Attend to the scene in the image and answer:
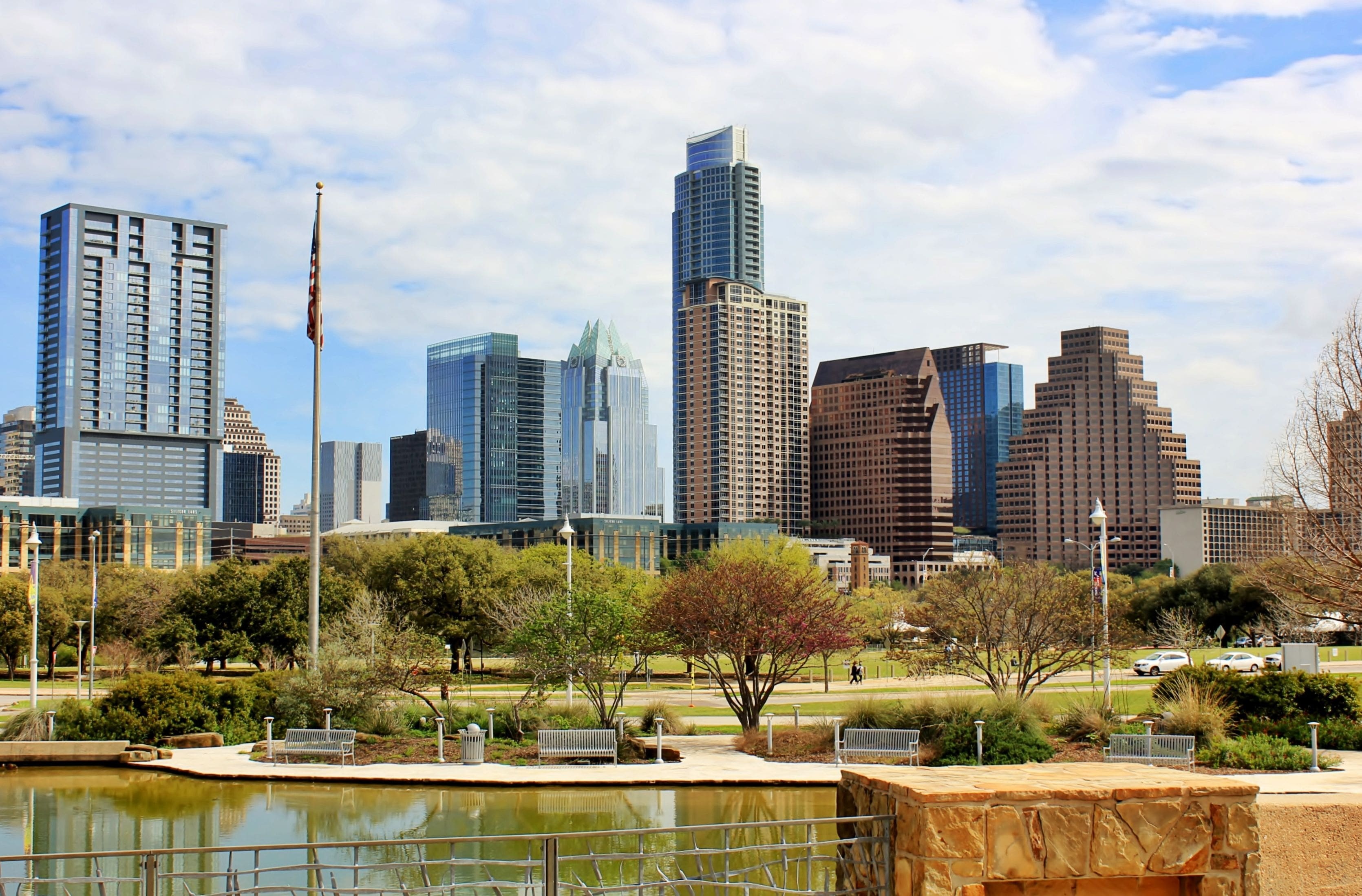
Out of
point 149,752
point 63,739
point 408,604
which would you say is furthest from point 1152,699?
point 408,604

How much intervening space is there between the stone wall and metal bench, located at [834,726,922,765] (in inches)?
753

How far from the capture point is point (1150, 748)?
24062 millimetres

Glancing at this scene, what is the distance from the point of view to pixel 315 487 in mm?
37562

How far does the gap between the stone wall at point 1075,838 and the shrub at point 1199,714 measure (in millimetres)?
21258

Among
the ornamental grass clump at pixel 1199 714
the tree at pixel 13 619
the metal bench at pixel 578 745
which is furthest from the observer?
the tree at pixel 13 619

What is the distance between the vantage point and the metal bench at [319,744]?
85.9 feet

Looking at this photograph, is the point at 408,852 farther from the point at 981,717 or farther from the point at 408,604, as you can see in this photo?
the point at 408,604

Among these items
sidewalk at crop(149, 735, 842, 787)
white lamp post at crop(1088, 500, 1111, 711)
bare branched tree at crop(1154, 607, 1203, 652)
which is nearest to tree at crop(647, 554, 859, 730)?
sidewalk at crop(149, 735, 842, 787)

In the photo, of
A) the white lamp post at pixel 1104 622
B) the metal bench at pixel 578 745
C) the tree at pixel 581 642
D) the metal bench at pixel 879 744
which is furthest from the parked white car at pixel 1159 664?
the metal bench at pixel 578 745

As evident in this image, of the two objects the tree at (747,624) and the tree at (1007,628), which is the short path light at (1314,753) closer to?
the tree at (1007,628)

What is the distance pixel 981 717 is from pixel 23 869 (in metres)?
18.2

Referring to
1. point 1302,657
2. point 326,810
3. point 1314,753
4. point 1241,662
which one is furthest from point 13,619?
point 1241,662

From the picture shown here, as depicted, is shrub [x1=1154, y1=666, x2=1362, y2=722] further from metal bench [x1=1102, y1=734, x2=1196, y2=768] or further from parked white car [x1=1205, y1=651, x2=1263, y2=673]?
parked white car [x1=1205, y1=651, x2=1263, y2=673]

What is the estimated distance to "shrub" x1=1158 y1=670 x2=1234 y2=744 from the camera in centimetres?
2625
